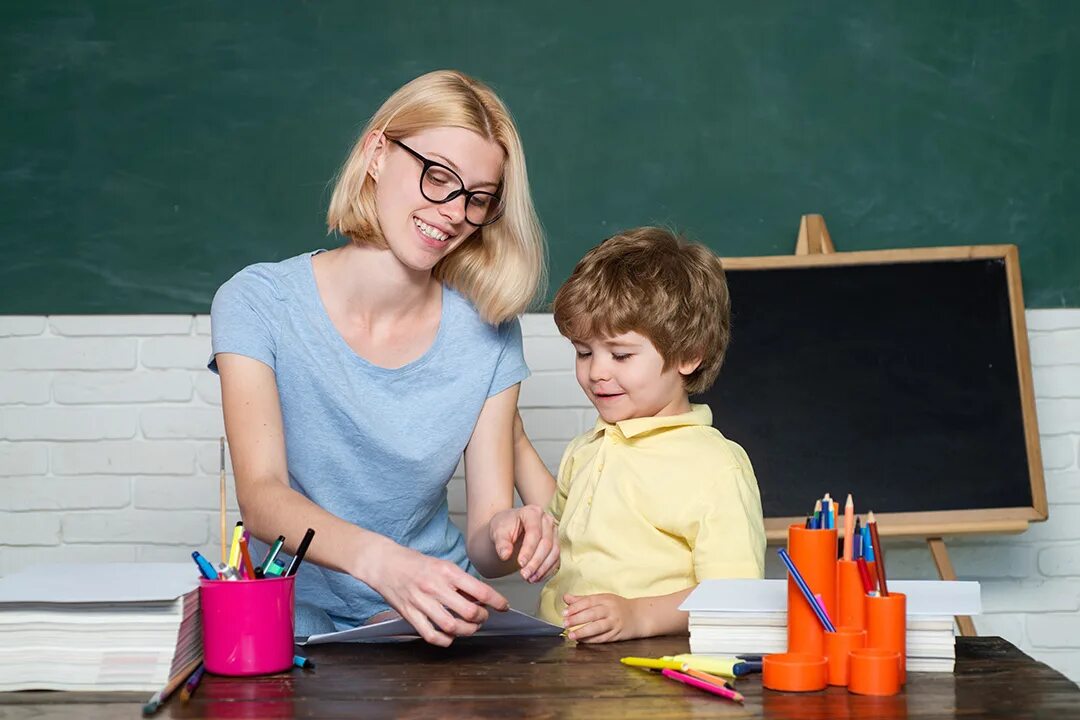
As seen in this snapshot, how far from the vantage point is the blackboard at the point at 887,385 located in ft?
8.86

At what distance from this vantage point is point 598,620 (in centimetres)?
145

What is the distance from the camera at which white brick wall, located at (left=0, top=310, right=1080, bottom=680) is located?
2945 millimetres

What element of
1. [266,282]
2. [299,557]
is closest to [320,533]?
[299,557]

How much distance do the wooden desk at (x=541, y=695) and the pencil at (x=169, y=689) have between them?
12 mm

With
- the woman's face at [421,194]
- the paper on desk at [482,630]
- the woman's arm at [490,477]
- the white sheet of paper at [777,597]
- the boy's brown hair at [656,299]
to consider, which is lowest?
the paper on desk at [482,630]

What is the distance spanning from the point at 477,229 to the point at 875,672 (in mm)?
1041

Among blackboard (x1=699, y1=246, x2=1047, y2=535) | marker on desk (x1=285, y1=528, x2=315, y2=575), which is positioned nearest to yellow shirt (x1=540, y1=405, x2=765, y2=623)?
marker on desk (x1=285, y1=528, x2=315, y2=575)

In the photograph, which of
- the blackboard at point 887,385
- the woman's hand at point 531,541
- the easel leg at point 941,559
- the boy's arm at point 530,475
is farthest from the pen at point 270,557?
the easel leg at point 941,559

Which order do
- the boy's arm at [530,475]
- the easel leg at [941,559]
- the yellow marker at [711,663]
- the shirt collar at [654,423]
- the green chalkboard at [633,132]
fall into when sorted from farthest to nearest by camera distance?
the green chalkboard at [633,132], the easel leg at [941,559], the boy's arm at [530,475], the shirt collar at [654,423], the yellow marker at [711,663]

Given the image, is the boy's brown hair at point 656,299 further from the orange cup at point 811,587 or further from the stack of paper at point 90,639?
the stack of paper at point 90,639

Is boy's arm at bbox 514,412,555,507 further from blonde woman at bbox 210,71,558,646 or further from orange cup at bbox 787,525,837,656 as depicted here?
orange cup at bbox 787,525,837,656

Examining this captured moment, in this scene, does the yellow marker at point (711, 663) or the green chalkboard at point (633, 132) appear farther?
the green chalkboard at point (633, 132)

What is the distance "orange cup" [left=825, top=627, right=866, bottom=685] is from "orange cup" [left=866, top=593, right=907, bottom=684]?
17 millimetres

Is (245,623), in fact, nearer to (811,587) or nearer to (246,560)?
(246,560)
